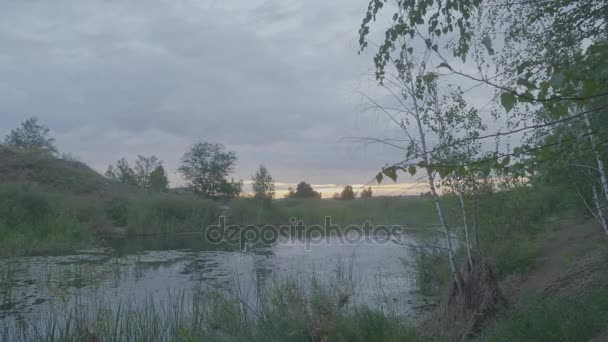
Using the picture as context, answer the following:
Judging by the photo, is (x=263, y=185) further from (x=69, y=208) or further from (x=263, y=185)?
(x=69, y=208)

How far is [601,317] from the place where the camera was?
5.61 metres

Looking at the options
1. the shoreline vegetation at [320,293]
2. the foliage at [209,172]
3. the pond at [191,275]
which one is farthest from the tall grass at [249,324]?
the foliage at [209,172]

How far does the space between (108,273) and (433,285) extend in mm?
10059

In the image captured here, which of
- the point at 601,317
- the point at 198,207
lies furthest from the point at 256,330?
the point at 198,207

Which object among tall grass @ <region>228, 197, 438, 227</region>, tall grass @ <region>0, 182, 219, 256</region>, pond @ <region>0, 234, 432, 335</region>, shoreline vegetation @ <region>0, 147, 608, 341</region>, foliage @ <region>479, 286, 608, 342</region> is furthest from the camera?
tall grass @ <region>0, 182, 219, 256</region>

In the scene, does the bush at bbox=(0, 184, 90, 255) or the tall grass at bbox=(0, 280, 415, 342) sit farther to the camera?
the bush at bbox=(0, 184, 90, 255)

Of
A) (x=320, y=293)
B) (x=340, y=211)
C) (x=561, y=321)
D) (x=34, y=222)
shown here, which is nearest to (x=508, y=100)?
(x=561, y=321)

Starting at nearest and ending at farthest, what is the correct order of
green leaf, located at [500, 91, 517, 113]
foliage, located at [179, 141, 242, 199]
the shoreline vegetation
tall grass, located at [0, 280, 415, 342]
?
green leaf, located at [500, 91, 517, 113] → the shoreline vegetation → tall grass, located at [0, 280, 415, 342] → foliage, located at [179, 141, 242, 199]

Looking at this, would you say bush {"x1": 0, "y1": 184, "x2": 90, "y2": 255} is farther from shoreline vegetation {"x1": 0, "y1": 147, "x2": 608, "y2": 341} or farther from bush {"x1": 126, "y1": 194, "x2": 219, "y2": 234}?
bush {"x1": 126, "y1": 194, "x2": 219, "y2": 234}

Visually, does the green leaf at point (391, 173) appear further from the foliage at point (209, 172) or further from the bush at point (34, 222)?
the foliage at point (209, 172)

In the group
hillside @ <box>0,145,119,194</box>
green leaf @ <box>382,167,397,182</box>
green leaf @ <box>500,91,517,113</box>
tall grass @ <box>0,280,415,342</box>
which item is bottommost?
tall grass @ <box>0,280,415,342</box>

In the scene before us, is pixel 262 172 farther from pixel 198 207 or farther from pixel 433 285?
pixel 433 285

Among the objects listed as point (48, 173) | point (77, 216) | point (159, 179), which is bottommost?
point (77, 216)

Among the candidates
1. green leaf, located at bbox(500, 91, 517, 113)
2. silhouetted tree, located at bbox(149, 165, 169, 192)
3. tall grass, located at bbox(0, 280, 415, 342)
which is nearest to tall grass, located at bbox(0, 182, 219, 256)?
tall grass, located at bbox(0, 280, 415, 342)
